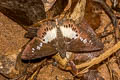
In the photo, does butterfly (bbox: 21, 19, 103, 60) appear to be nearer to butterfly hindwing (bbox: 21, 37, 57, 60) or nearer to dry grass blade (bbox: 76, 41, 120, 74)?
butterfly hindwing (bbox: 21, 37, 57, 60)

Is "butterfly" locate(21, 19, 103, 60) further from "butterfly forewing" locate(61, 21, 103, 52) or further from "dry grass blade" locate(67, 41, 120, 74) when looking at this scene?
"dry grass blade" locate(67, 41, 120, 74)

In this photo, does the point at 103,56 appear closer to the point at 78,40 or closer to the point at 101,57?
the point at 101,57

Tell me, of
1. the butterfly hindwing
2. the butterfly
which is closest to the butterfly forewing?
the butterfly

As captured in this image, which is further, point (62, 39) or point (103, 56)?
point (62, 39)

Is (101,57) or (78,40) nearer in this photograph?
(101,57)

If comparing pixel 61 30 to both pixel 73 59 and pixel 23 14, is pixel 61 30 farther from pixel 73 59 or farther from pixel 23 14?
pixel 23 14

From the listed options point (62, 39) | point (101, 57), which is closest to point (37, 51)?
point (62, 39)

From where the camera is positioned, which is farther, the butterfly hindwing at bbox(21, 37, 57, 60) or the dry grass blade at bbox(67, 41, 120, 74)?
the butterfly hindwing at bbox(21, 37, 57, 60)

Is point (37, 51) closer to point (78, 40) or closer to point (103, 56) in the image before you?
point (78, 40)

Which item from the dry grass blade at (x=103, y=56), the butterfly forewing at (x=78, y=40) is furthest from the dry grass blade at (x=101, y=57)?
the butterfly forewing at (x=78, y=40)
